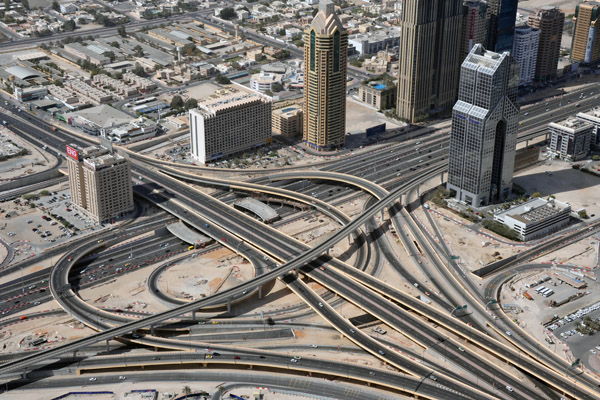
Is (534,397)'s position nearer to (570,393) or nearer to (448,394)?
(570,393)

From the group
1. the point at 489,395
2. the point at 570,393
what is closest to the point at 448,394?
the point at 489,395

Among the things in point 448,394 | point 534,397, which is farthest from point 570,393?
point 448,394

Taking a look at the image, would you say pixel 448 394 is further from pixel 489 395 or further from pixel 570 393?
pixel 570 393
